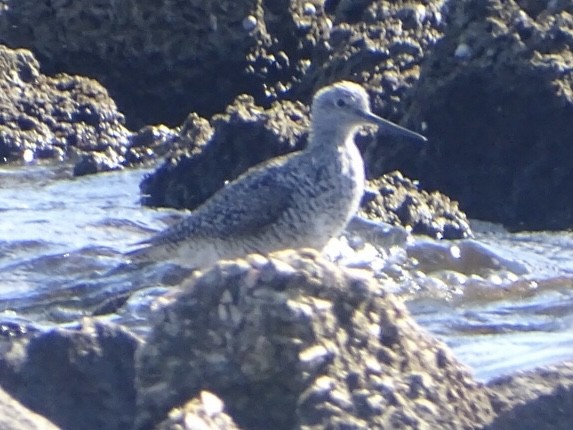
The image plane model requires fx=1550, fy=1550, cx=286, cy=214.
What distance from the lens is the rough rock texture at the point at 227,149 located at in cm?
885

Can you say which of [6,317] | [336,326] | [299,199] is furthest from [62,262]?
[336,326]

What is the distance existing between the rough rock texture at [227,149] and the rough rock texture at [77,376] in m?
3.98

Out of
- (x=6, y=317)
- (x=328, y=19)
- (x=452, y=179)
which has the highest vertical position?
(x=328, y=19)

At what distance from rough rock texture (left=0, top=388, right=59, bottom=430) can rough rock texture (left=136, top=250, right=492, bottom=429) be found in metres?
0.46

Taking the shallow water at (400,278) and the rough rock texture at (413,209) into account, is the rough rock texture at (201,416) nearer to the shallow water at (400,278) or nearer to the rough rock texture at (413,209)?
the shallow water at (400,278)

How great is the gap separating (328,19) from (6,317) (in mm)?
4512

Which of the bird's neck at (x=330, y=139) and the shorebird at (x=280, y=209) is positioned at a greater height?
the bird's neck at (x=330, y=139)

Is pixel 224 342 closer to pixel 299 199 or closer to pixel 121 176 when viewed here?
pixel 299 199

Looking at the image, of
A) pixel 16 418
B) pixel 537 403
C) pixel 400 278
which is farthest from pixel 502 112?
pixel 16 418

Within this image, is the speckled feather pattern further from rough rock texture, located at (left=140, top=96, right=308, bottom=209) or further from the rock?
the rock

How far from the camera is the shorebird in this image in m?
6.99

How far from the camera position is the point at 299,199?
23.0 ft

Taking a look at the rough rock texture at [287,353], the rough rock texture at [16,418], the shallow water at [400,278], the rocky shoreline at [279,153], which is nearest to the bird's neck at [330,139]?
the shallow water at [400,278]

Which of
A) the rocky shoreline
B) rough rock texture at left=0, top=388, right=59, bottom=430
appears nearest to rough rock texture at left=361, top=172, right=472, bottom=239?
the rocky shoreline
